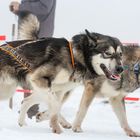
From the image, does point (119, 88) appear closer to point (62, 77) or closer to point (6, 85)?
point (62, 77)

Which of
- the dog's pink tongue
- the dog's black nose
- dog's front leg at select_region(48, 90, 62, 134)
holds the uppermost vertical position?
the dog's black nose

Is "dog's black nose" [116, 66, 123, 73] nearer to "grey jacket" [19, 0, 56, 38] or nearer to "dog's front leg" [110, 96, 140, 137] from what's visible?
"dog's front leg" [110, 96, 140, 137]

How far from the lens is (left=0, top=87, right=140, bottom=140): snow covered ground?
13.8ft

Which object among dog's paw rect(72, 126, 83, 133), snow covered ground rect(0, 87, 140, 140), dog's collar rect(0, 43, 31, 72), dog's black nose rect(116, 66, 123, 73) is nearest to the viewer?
snow covered ground rect(0, 87, 140, 140)

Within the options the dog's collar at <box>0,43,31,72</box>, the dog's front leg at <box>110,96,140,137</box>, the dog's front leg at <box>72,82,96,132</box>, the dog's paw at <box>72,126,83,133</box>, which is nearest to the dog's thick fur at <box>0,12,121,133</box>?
the dog's collar at <box>0,43,31,72</box>

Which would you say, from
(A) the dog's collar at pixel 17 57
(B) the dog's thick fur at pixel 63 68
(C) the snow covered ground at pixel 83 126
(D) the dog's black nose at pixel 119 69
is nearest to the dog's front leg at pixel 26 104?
(C) the snow covered ground at pixel 83 126

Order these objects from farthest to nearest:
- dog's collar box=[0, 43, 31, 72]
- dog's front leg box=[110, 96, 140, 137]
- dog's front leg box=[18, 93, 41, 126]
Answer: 1. dog's front leg box=[18, 93, 41, 126]
2. dog's front leg box=[110, 96, 140, 137]
3. dog's collar box=[0, 43, 31, 72]

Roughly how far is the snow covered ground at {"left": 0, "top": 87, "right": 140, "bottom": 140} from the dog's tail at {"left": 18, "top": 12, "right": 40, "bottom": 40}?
1.01m

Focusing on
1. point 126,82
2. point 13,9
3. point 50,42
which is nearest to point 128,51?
point 126,82

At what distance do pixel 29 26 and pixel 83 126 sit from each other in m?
1.32

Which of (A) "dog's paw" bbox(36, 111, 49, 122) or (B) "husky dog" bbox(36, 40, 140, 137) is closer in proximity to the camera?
(B) "husky dog" bbox(36, 40, 140, 137)

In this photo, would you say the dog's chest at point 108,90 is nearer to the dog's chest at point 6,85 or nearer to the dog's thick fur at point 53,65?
the dog's thick fur at point 53,65

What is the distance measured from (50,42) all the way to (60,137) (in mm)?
1077

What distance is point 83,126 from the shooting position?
5453 mm
